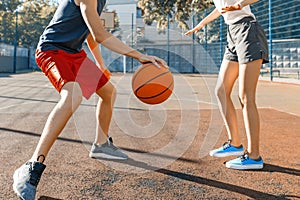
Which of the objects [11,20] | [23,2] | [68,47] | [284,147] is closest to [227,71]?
[284,147]

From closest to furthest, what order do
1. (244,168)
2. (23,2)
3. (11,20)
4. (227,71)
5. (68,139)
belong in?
(244,168), (227,71), (68,139), (11,20), (23,2)

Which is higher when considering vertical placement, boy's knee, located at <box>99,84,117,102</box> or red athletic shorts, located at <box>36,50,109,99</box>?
red athletic shorts, located at <box>36,50,109,99</box>

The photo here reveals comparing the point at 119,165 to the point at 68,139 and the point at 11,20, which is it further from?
the point at 11,20

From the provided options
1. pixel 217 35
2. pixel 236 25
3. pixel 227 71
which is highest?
pixel 217 35

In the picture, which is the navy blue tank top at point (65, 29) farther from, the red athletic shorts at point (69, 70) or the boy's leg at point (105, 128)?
the boy's leg at point (105, 128)

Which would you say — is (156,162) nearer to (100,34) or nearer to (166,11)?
(100,34)

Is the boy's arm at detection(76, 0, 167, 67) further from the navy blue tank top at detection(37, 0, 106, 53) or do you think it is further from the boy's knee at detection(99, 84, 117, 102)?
the boy's knee at detection(99, 84, 117, 102)

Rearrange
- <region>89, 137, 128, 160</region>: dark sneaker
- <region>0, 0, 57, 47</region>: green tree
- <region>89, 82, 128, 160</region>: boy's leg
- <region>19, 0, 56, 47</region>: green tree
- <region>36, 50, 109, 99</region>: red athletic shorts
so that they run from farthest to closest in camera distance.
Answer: <region>19, 0, 56, 47</region>: green tree
<region>0, 0, 57, 47</region>: green tree
<region>89, 137, 128, 160</region>: dark sneaker
<region>89, 82, 128, 160</region>: boy's leg
<region>36, 50, 109, 99</region>: red athletic shorts

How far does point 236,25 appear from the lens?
2984 mm

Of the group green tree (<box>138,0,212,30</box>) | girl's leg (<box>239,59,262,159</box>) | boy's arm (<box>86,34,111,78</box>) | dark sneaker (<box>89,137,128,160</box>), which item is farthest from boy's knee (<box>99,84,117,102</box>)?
green tree (<box>138,0,212,30</box>)

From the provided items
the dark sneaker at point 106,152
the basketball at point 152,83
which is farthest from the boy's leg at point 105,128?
the basketball at point 152,83

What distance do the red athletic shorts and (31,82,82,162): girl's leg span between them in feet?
0.25

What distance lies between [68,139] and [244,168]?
→ 2128 millimetres

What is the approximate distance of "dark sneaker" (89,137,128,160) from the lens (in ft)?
10.5
